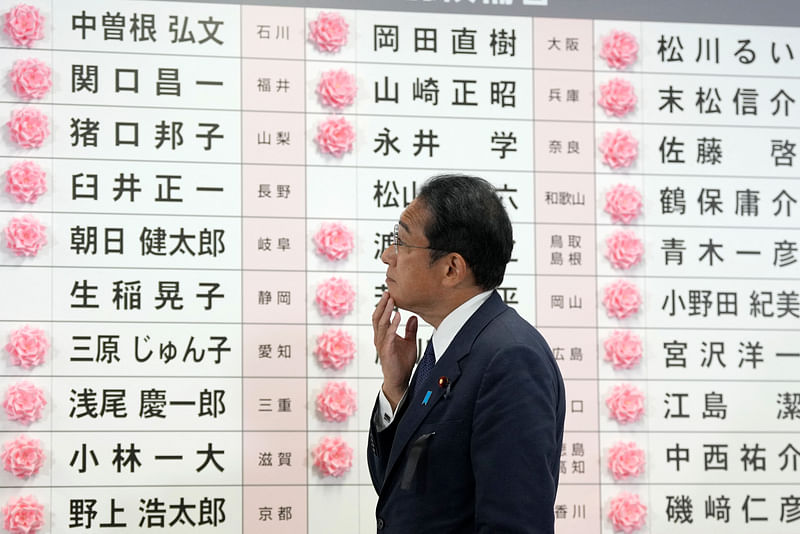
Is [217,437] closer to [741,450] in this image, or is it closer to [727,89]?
[741,450]

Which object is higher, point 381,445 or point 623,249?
point 623,249

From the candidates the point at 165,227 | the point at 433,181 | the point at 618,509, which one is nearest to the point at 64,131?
the point at 165,227

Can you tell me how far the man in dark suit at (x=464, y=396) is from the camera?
6.20 feet

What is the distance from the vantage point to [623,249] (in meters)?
3.30

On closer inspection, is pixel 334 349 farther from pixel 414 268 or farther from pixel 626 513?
pixel 626 513

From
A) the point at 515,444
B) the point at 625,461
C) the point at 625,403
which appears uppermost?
the point at 515,444

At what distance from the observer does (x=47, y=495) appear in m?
3.00

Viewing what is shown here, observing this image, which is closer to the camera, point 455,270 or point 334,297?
point 455,270

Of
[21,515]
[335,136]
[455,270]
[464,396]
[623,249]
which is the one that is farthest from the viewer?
[623,249]

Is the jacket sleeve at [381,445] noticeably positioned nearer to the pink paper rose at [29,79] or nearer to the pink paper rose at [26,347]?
the pink paper rose at [26,347]

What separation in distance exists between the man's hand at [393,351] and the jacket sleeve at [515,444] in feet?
1.52

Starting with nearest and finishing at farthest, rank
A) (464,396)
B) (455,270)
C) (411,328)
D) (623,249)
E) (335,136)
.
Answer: (464,396) < (455,270) < (411,328) < (335,136) < (623,249)

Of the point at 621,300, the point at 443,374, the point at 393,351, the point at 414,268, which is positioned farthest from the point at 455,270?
the point at 621,300

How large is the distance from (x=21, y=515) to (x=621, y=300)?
201 centimetres
